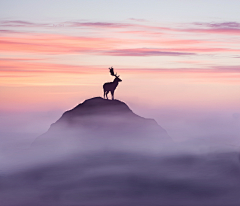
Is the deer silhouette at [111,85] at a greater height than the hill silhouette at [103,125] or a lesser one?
greater

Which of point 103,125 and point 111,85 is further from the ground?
point 111,85

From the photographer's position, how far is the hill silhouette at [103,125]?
64250 mm

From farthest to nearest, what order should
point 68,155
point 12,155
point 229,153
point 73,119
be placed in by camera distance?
point 12,155, point 229,153, point 68,155, point 73,119

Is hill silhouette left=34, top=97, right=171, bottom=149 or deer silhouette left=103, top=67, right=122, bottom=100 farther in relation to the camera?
hill silhouette left=34, top=97, right=171, bottom=149

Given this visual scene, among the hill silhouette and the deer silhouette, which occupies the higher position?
the deer silhouette

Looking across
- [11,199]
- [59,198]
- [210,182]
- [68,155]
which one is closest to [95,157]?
[68,155]

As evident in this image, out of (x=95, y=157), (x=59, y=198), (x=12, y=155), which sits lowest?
(x=59, y=198)

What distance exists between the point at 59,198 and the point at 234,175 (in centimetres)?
3187

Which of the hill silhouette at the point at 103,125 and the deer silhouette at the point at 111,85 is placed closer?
the deer silhouette at the point at 111,85

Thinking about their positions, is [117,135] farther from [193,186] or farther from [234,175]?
[234,175]

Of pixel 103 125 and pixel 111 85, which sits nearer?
pixel 111 85

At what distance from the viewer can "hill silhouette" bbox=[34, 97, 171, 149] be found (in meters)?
64.2

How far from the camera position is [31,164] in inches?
2896

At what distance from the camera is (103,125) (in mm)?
66500
